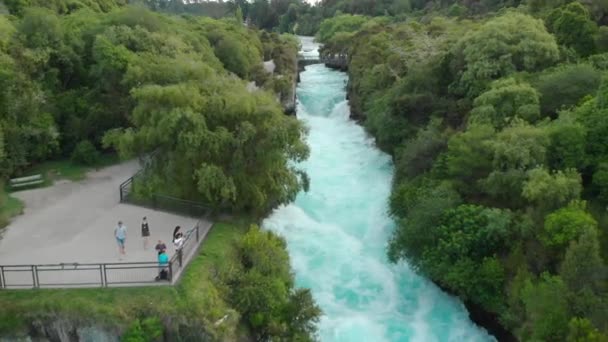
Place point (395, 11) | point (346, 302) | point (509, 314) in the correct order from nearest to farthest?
1. point (509, 314)
2. point (346, 302)
3. point (395, 11)

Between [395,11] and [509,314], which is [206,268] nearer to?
[509,314]

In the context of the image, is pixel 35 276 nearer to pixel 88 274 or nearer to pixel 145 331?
pixel 88 274

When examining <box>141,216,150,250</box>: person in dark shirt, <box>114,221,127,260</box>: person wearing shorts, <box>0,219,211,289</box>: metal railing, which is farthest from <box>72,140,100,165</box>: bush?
<box>0,219,211,289</box>: metal railing

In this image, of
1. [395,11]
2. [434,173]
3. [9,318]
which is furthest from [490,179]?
[395,11]

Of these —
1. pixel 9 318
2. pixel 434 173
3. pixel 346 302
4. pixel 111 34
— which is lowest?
pixel 346 302

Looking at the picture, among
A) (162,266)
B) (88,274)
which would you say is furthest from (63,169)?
(162,266)

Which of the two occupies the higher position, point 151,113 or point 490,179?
point 151,113

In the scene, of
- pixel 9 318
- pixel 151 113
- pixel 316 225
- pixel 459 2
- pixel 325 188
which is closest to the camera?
pixel 9 318
